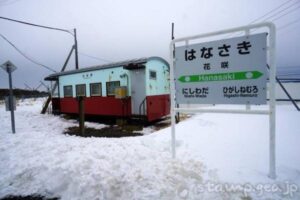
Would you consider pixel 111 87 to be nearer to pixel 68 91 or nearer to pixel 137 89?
pixel 137 89

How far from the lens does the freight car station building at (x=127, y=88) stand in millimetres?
10547

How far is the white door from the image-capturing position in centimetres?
1057

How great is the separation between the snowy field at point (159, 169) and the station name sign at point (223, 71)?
4.18 feet

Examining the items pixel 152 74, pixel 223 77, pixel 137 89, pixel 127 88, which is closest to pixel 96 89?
pixel 127 88

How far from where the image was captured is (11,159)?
185 inches

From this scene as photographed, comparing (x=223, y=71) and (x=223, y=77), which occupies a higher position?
(x=223, y=71)

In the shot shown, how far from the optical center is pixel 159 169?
3641 millimetres

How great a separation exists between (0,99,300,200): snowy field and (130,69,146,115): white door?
5295 mm

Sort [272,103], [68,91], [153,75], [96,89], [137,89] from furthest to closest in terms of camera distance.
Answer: [68,91] → [96,89] → [153,75] → [137,89] → [272,103]

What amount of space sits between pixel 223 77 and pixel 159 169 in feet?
7.07

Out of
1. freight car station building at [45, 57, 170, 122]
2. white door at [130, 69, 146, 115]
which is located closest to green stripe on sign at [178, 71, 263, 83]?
freight car station building at [45, 57, 170, 122]

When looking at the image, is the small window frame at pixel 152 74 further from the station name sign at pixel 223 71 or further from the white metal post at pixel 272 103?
the white metal post at pixel 272 103

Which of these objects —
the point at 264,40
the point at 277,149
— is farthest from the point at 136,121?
the point at 264,40

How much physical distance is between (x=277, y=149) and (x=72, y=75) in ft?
45.1
